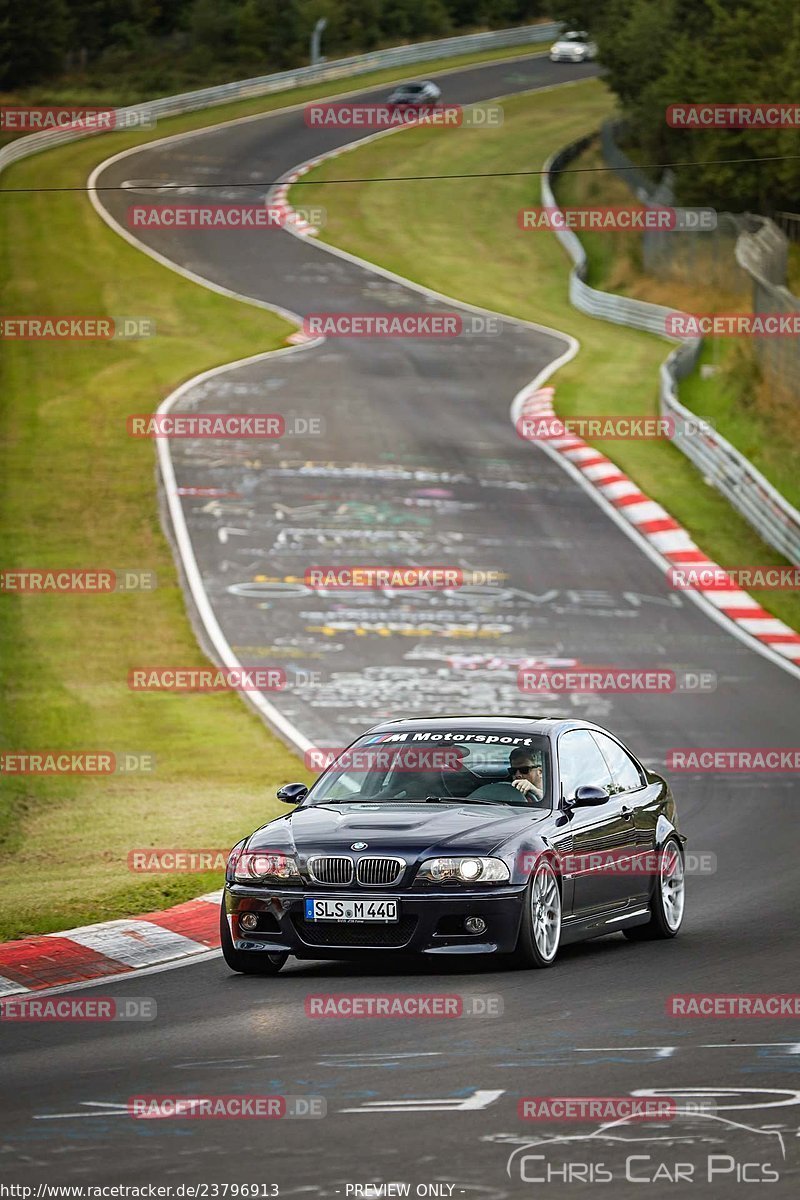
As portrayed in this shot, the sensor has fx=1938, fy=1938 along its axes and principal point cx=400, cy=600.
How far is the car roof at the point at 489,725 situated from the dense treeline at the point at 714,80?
37270mm

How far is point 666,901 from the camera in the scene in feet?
38.2

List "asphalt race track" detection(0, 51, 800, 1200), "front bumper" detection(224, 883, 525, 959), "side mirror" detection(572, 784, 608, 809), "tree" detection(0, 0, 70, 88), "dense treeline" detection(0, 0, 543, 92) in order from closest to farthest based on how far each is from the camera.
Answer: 1. "asphalt race track" detection(0, 51, 800, 1200)
2. "front bumper" detection(224, 883, 525, 959)
3. "side mirror" detection(572, 784, 608, 809)
4. "tree" detection(0, 0, 70, 88)
5. "dense treeline" detection(0, 0, 543, 92)

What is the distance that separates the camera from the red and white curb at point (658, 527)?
25073 millimetres

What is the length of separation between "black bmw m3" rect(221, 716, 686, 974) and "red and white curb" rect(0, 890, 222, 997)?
0.75m

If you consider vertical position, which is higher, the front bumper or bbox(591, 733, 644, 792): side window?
the front bumper

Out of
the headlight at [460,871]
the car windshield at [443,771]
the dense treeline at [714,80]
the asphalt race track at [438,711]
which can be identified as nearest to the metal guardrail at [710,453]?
the asphalt race track at [438,711]

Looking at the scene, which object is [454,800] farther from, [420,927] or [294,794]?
[420,927]

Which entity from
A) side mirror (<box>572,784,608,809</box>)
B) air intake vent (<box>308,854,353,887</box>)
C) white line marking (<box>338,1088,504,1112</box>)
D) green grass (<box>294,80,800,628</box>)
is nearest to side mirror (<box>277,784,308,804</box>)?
air intake vent (<box>308,854,353,887</box>)

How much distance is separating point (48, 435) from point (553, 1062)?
1118 inches

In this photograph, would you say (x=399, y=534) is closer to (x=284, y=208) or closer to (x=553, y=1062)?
(x=553, y=1062)

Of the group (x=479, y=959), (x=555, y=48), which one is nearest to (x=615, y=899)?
(x=479, y=959)

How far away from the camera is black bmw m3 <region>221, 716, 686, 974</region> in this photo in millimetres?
9891

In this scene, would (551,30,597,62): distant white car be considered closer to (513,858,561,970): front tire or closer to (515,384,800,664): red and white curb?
(515,384,800,664): red and white curb

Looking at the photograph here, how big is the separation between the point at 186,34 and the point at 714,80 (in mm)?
46701
